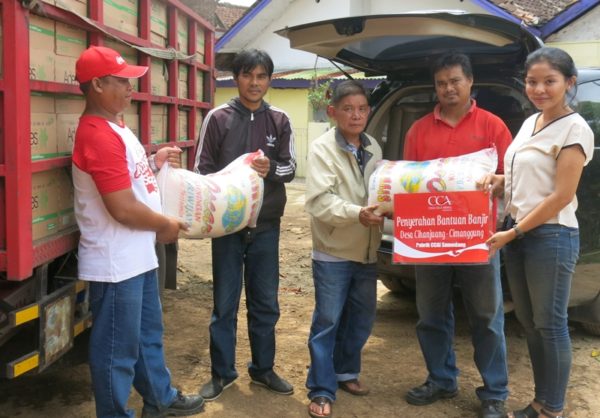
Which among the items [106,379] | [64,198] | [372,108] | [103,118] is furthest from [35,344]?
[372,108]

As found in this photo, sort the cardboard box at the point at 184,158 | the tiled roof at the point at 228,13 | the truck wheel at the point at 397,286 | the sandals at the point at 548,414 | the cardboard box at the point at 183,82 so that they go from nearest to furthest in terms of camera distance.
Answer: the sandals at the point at 548,414 → the cardboard box at the point at 183,82 → the cardboard box at the point at 184,158 → the truck wheel at the point at 397,286 → the tiled roof at the point at 228,13

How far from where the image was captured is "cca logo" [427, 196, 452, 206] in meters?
2.83

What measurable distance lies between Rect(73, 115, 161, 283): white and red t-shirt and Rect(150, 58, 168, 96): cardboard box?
1179 millimetres

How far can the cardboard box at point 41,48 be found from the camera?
7.67 feet

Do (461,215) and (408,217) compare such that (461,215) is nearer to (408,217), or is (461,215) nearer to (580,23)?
(408,217)

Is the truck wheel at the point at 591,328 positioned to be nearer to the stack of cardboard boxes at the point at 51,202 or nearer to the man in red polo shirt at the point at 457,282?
the man in red polo shirt at the point at 457,282

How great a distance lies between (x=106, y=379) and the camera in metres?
2.59

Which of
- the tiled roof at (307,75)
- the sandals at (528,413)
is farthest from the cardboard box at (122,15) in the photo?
the tiled roof at (307,75)

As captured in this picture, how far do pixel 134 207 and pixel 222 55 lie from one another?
111 inches

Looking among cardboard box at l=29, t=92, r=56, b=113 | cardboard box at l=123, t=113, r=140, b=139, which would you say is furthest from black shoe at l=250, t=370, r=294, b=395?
cardboard box at l=29, t=92, r=56, b=113

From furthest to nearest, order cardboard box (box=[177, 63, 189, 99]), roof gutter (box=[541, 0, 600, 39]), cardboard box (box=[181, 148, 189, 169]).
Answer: roof gutter (box=[541, 0, 600, 39]), cardboard box (box=[181, 148, 189, 169]), cardboard box (box=[177, 63, 189, 99])

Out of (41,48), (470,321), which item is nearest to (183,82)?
(41,48)

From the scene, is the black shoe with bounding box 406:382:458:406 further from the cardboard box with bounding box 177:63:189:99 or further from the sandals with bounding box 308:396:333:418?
the cardboard box with bounding box 177:63:189:99

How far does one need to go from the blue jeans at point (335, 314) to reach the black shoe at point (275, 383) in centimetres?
20
